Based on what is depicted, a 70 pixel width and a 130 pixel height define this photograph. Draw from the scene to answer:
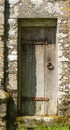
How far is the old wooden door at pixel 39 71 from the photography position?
7938 mm

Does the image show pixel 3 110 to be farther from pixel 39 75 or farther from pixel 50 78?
pixel 50 78

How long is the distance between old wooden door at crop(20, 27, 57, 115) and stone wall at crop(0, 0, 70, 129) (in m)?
0.29

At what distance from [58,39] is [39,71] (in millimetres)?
787

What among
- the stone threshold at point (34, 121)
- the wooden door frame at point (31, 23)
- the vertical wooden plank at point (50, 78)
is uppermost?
the wooden door frame at point (31, 23)

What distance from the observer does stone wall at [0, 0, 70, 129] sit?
7660mm

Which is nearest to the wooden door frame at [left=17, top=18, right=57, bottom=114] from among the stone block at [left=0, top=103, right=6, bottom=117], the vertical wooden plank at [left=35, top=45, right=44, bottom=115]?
the vertical wooden plank at [left=35, top=45, right=44, bottom=115]

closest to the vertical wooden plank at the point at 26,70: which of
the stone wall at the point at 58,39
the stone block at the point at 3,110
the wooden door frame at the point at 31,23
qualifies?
the wooden door frame at the point at 31,23

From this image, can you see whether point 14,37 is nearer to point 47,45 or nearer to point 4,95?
point 47,45

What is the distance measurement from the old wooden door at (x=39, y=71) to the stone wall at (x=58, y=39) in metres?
0.29

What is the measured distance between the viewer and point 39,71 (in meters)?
7.96

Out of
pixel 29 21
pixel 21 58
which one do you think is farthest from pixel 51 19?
pixel 21 58

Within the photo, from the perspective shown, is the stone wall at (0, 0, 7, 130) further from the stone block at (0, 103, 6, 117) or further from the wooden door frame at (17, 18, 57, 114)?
the wooden door frame at (17, 18, 57, 114)

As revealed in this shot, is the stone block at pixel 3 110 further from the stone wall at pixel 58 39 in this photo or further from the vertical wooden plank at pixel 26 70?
the vertical wooden plank at pixel 26 70

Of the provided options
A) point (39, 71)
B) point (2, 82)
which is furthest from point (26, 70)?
point (2, 82)
